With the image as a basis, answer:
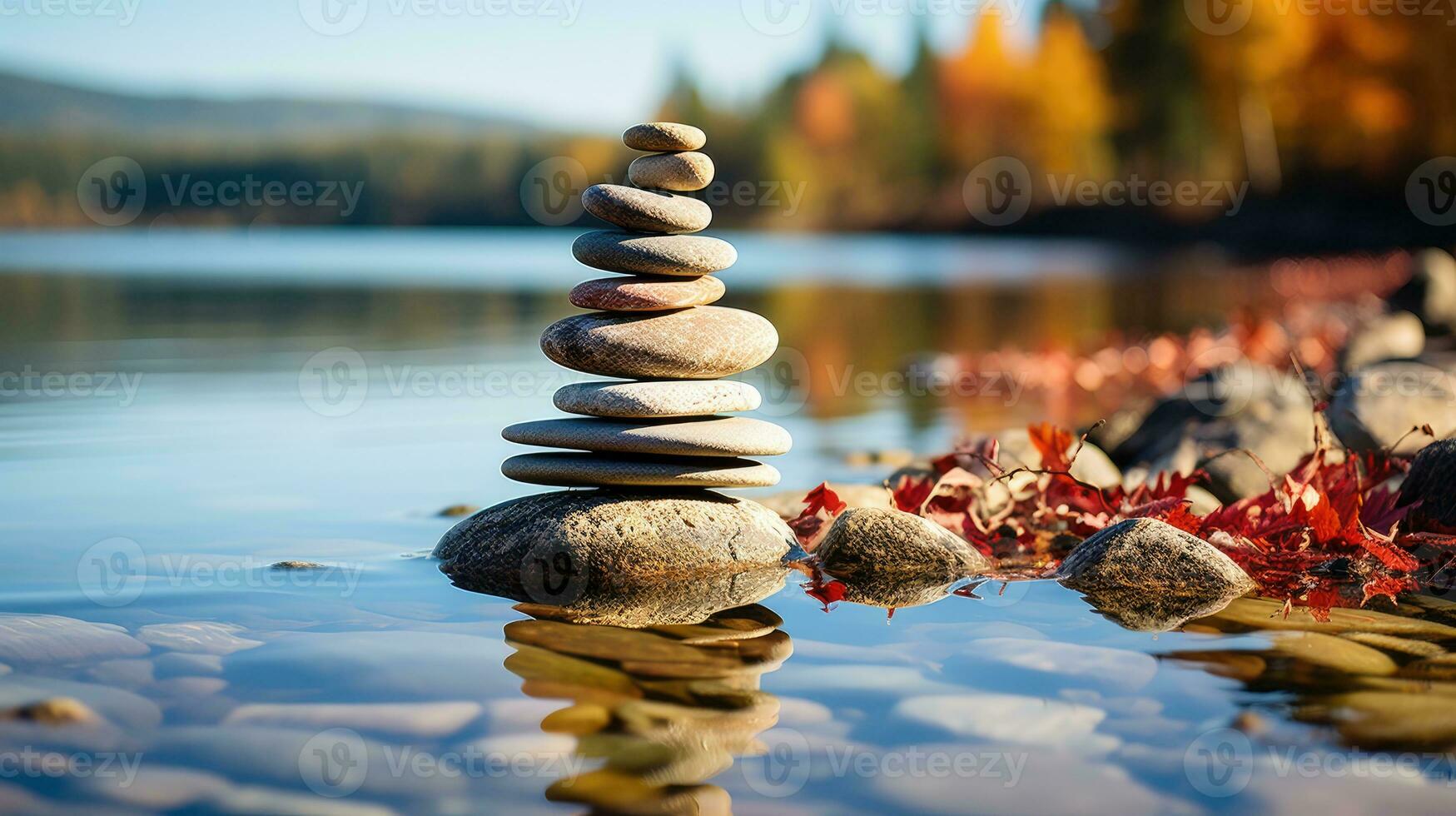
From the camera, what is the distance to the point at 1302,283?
2411 centimetres

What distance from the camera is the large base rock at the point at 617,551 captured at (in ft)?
16.2

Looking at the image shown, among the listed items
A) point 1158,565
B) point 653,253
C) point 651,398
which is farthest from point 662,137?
point 1158,565

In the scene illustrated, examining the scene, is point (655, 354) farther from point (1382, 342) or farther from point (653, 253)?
point (1382, 342)

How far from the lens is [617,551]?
510 centimetres

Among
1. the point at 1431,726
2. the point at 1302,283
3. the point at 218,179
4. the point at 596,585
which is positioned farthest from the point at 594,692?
the point at 218,179

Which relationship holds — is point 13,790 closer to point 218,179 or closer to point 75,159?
point 218,179

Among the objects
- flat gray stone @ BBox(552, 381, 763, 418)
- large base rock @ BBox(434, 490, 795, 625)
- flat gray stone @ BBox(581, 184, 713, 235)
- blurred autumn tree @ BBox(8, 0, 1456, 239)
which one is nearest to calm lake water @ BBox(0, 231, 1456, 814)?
large base rock @ BBox(434, 490, 795, 625)

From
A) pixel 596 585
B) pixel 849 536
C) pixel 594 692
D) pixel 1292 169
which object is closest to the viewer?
pixel 594 692

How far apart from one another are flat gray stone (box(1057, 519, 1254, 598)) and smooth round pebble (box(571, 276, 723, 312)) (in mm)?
1877

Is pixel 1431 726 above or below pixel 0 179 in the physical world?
below

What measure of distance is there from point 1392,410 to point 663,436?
382cm

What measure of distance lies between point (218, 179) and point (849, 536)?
13305cm

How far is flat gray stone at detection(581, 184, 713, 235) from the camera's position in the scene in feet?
18.2

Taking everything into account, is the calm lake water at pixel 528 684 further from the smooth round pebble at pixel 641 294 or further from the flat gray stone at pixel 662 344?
the smooth round pebble at pixel 641 294
